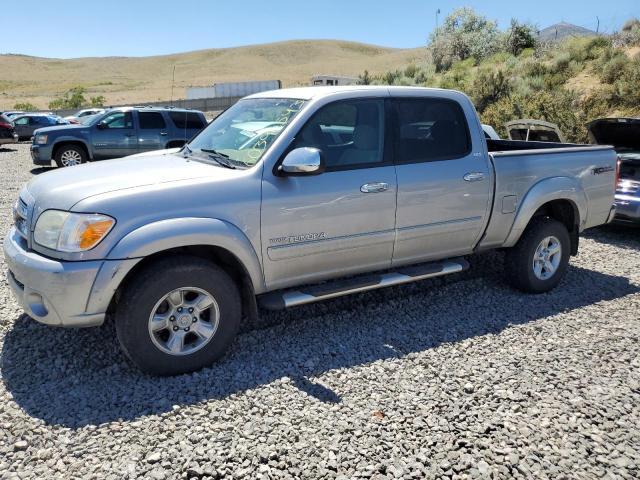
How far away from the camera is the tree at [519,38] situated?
26.0 m

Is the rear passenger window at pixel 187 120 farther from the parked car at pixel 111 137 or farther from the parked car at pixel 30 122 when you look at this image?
the parked car at pixel 30 122

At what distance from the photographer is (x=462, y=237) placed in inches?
193

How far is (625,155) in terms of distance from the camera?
25.5 ft

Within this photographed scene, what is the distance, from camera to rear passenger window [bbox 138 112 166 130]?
559 inches

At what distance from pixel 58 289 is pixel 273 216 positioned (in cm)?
144

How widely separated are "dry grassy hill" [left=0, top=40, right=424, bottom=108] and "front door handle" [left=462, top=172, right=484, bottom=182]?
285 feet

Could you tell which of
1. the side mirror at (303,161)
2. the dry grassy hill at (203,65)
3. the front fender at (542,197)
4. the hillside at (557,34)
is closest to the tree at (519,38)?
the hillside at (557,34)

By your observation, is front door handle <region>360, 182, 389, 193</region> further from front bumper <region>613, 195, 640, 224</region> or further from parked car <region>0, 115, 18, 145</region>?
parked car <region>0, 115, 18, 145</region>

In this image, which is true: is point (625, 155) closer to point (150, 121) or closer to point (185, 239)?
point (185, 239)

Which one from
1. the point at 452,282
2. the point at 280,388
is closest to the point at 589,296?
the point at 452,282

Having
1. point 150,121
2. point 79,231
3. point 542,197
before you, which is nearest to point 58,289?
point 79,231

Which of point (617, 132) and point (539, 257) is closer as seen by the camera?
point (539, 257)

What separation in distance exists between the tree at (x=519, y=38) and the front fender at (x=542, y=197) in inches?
900

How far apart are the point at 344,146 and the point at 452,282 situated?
2236 millimetres
